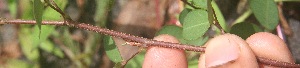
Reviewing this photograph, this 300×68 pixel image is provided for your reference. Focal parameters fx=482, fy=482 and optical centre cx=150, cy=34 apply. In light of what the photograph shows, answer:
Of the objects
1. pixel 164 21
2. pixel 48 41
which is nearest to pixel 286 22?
pixel 164 21

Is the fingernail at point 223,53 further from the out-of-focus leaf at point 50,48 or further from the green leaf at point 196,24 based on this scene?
the out-of-focus leaf at point 50,48

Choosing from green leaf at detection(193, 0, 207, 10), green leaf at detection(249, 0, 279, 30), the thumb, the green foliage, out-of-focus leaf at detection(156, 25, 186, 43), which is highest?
green leaf at detection(193, 0, 207, 10)

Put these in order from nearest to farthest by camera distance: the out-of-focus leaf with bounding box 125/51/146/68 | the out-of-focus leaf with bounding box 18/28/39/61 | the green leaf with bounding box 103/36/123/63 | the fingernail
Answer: the fingernail < the green leaf with bounding box 103/36/123/63 < the out-of-focus leaf with bounding box 125/51/146/68 < the out-of-focus leaf with bounding box 18/28/39/61

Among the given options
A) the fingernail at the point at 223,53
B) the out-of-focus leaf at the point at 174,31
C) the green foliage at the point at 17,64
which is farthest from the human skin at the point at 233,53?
the green foliage at the point at 17,64

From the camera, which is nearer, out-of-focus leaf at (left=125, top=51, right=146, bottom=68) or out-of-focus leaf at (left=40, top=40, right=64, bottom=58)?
out-of-focus leaf at (left=125, top=51, right=146, bottom=68)

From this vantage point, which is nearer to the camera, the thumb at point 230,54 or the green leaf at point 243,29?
the thumb at point 230,54

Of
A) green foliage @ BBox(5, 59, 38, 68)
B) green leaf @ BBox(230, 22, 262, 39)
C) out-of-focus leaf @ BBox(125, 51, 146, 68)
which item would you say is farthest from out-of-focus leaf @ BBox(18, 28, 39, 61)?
green leaf @ BBox(230, 22, 262, 39)

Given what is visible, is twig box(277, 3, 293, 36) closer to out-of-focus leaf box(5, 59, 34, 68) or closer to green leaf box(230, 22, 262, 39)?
green leaf box(230, 22, 262, 39)
